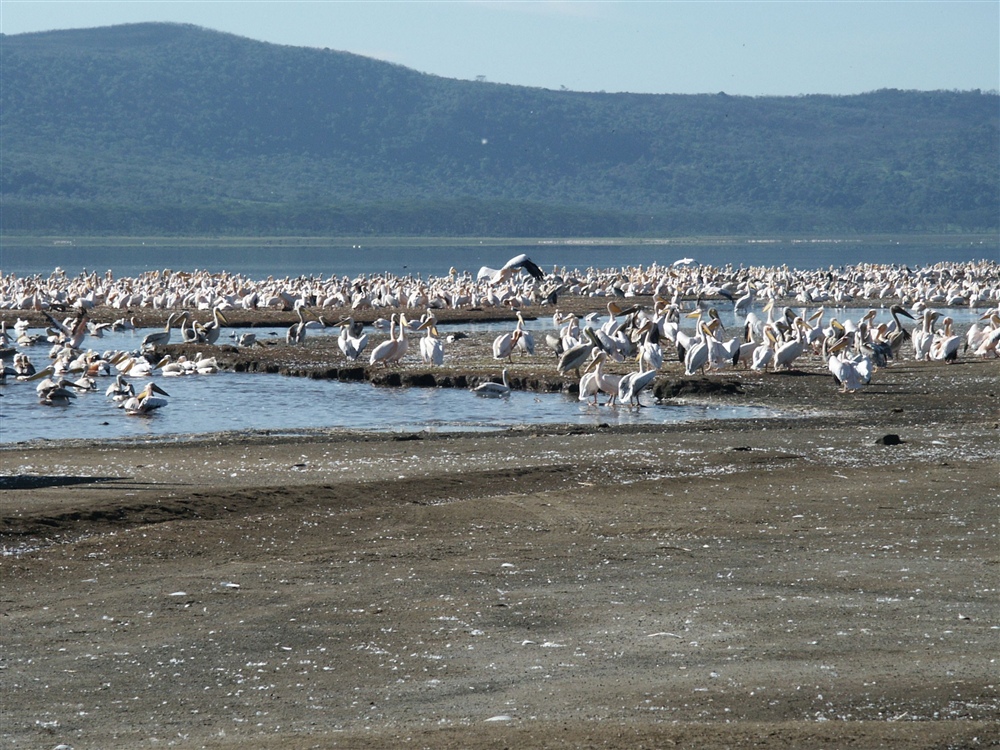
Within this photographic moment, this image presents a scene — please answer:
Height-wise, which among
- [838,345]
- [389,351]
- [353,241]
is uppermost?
[838,345]

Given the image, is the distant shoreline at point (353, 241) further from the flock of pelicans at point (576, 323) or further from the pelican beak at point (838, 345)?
the pelican beak at point (838, 345)

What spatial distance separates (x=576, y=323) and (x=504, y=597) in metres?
15.3

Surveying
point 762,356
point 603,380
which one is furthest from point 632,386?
point 762,356

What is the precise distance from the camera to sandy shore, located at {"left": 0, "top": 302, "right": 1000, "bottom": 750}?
562 cm

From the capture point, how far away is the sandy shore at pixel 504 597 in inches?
221

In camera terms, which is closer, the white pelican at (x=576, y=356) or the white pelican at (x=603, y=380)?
the white pelican at (x=603, y=380)

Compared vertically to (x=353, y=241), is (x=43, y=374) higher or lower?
higher

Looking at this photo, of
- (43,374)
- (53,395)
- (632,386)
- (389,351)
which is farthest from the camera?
(389,351)

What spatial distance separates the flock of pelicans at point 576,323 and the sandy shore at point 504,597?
5518 mm

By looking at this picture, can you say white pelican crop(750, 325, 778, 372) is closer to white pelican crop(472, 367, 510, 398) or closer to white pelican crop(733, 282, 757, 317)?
white pelican crop(472, 367, 510, 398)

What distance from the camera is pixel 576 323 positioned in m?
22.7

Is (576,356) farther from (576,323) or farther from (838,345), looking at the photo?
(576,323)

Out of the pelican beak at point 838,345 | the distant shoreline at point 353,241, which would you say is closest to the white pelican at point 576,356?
the pelican beak at point 838,345

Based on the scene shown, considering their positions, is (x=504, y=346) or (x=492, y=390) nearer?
(x=492, y=390)
